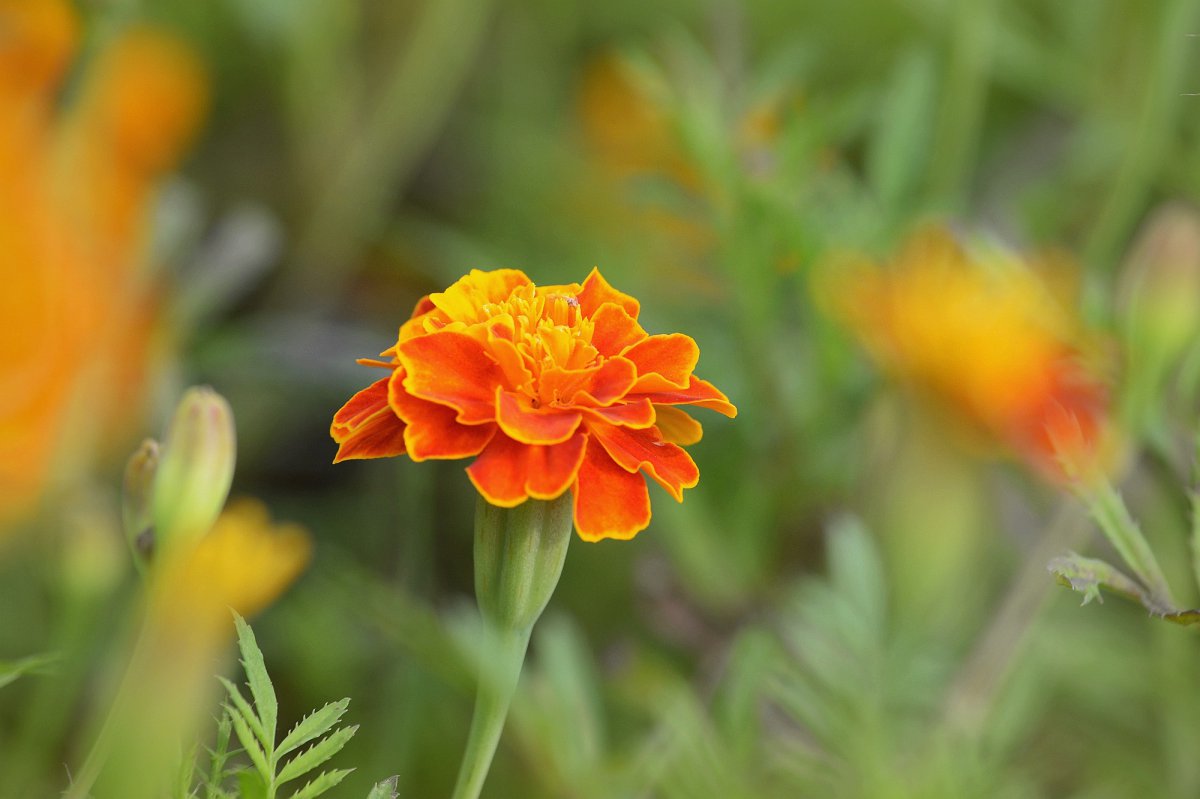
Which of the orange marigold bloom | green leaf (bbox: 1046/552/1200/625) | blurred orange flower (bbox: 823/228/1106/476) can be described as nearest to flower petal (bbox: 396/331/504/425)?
the orange marigold bloom

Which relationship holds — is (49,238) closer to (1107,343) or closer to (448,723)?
(448,723)

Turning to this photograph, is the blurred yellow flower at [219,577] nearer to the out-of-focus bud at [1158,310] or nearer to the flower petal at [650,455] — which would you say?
the flower petal at [650,455]

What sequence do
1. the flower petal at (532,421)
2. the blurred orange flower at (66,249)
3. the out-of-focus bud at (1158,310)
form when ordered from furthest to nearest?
1. the blurred orange flower at (66,249)
2. the out-of-focus bud at (1158,310)
3. the flower petal at (532,421)

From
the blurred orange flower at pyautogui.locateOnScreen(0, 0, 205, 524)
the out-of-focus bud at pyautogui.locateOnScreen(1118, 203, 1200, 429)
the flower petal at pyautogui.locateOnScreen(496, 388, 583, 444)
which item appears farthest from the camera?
the blurred orange flower at pyautogui.locateOnScreen(0, 0, 205, 524)

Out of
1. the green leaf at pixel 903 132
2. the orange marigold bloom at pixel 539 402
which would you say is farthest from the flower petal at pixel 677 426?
the green leaf at pixel 903 132

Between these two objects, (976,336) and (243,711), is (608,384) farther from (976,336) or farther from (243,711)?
(976,336)

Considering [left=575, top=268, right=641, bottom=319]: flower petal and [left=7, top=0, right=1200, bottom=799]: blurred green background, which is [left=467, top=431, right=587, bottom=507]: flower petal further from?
[left=7, top=0, right=1200, bottom=799]: blurred green background
